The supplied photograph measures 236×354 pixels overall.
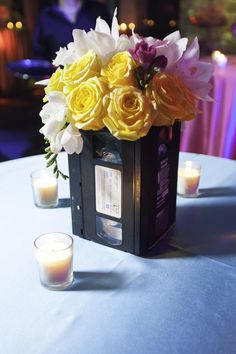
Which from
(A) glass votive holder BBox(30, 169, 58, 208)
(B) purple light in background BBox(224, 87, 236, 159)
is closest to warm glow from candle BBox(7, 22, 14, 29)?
(B) purple light in background BBox(224, 87, 236, 159)

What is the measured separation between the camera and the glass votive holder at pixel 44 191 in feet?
2.95

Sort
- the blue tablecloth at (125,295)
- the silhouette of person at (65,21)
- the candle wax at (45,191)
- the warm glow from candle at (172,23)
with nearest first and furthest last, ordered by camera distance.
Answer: the blue tablecloth at (125,295) → the candle wax at (45,191) → the silhouette of person at (65,21) → the warm glow from candle at (172,23)

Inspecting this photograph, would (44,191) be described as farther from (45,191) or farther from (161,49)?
(161,49)

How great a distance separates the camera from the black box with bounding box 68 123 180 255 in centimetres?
68

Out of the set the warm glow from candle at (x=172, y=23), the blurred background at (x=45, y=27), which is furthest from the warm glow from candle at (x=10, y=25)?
the warm glow from candle at (x=172, y=23)

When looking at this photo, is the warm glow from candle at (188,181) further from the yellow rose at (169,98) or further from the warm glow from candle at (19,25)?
the warm glow from candle at (19,25)

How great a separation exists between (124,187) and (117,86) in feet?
0.55

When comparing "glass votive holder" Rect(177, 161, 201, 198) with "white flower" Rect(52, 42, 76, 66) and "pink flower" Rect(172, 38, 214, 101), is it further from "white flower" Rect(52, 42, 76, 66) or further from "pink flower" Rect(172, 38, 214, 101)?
"white flower" Rect(52, 42, 76, 66)

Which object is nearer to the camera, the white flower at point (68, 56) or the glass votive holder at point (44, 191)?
the white flower at point (68, 56)

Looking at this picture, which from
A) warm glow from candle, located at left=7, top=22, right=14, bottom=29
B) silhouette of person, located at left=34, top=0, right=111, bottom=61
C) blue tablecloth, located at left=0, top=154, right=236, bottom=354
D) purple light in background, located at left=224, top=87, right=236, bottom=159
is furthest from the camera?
warm glow from candle, located at left=7, top=22, right=14, bottom=29

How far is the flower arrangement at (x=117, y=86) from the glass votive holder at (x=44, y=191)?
A: 217 millimetres

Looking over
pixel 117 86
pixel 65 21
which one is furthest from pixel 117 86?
pixel 65 21

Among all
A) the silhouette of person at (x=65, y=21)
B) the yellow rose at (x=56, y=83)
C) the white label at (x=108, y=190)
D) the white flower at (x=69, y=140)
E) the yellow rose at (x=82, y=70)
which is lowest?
the white label at (x=108, y=190)

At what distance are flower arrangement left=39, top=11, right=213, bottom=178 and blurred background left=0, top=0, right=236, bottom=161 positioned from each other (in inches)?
78.2
